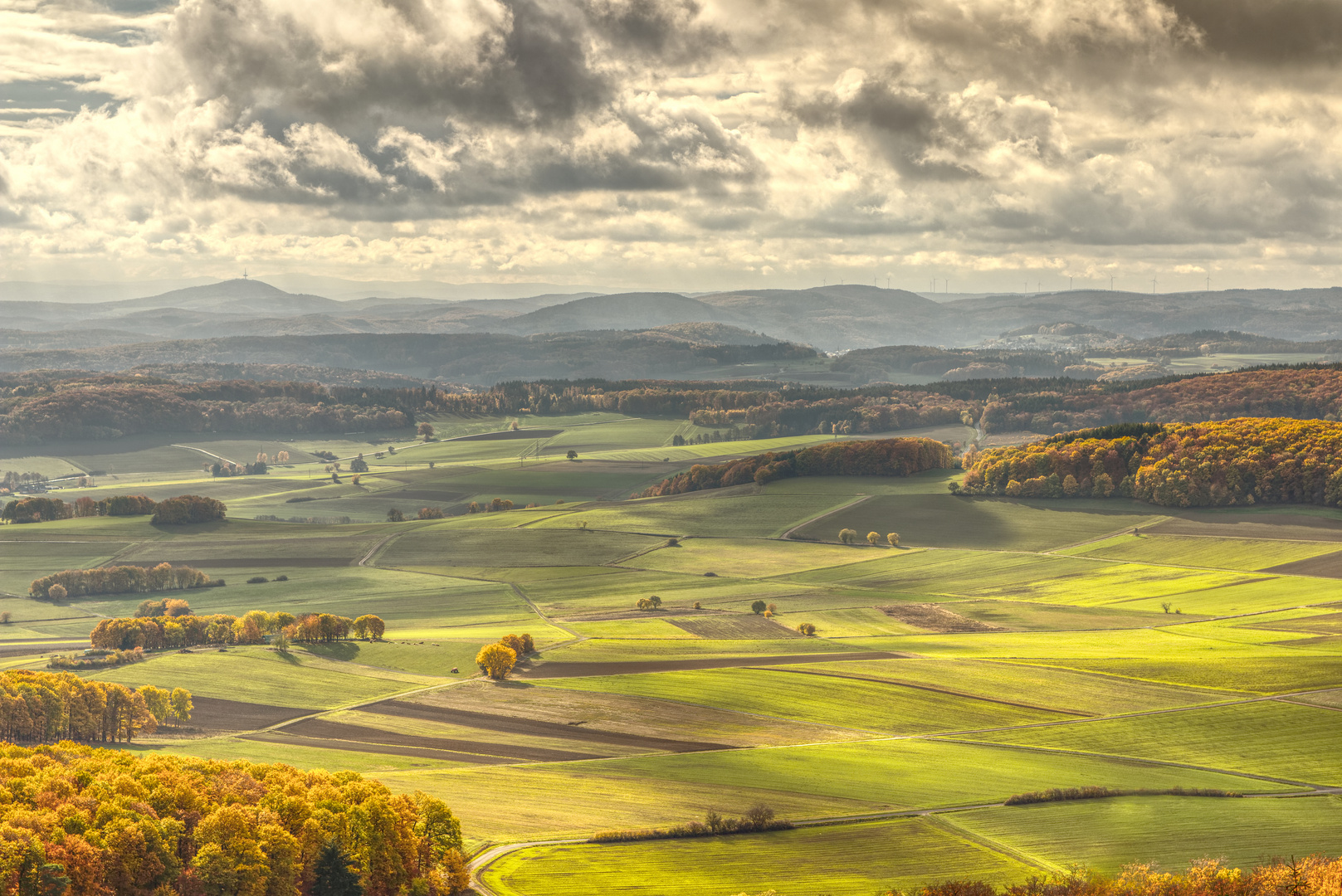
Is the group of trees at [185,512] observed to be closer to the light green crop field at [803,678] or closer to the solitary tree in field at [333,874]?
the light green crop field at [803,678]

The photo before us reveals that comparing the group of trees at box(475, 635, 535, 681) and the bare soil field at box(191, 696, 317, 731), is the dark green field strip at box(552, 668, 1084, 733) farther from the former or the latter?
the bare soil field at box(191, 696, 317, 731)

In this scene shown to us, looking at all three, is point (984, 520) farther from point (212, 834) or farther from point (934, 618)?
point (212, 834)

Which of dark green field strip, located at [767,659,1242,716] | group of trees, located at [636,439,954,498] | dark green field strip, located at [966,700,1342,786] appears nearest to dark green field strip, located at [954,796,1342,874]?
dark green field strip, located at [966,700,1342,786]

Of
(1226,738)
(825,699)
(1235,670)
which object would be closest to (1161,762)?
(1226,738)

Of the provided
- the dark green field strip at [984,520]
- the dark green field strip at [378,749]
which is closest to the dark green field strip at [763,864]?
the dark green field strip at [378,749]

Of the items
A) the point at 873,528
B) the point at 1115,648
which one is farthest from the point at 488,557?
the point at 1115,648

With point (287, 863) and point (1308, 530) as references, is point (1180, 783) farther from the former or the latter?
point (1308, 530)
